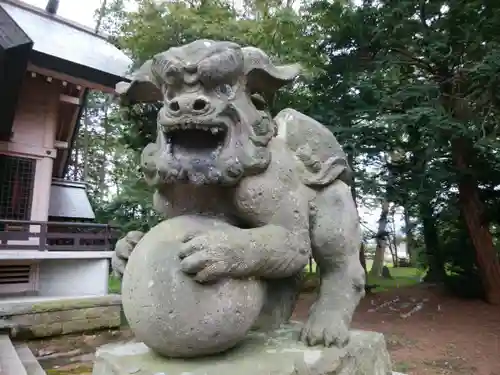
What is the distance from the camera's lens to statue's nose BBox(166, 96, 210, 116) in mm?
1372

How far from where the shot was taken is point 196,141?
4.89 feet

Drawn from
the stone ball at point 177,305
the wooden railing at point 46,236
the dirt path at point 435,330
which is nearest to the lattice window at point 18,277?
the wooden railing at point 46,236

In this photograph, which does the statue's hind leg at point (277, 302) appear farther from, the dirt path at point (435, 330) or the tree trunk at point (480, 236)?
the tree trunk at point (480, 236)

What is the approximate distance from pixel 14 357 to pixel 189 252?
4.53m

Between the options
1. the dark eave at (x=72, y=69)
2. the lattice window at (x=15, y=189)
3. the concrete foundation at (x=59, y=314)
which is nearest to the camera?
the concrete foundation at (x=59, y=314)

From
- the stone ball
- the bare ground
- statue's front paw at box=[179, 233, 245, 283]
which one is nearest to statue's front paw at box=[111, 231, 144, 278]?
the stone ball

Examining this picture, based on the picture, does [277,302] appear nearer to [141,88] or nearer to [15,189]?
[141,88]

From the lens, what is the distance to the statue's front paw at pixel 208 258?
130 centimetres

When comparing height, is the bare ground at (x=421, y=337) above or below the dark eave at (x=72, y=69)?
below

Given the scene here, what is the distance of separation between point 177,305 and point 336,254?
2.38 feet

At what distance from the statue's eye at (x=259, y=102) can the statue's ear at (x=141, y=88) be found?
349 mm

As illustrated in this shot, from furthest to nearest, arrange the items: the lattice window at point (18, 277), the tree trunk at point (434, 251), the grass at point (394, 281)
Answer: the grass at point (394, 281)
the tree trunk at point (434, 251)
the lattice window at point (18, 277)

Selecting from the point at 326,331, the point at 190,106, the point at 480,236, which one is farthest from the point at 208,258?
the point at 480,236

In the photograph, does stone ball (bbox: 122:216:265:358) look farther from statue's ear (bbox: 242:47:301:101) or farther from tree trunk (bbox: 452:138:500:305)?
tree trunk (bbox: 452:138:500:305)
